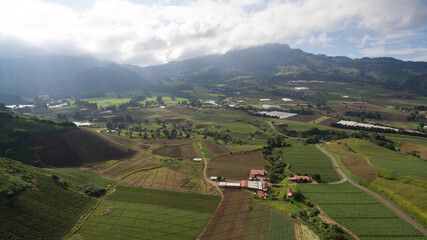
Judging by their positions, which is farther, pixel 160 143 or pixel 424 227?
pixel 160 143

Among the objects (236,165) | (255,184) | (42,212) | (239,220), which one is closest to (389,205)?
(255,184)

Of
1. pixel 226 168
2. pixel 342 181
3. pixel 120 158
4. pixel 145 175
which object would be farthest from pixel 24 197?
pixel 342 181

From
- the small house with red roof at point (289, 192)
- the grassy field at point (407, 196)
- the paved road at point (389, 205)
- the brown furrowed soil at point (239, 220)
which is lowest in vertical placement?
the brown furrowed soil at point (239, 220)

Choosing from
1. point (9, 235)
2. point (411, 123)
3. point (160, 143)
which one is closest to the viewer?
point (9, 235)

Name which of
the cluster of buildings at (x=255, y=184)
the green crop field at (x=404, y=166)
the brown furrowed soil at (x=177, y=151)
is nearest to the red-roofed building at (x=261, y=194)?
the cluster of buildings at (x=255, y=184)

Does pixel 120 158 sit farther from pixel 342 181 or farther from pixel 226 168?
pixel 342 181

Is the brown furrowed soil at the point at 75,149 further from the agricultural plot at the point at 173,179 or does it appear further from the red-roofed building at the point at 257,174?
the red-roofed building at the point at 257,174
